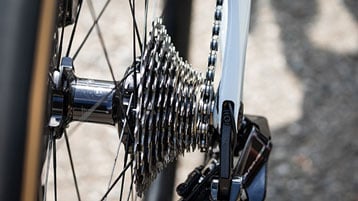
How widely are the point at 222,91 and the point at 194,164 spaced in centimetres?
75

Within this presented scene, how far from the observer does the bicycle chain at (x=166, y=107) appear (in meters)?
1.09

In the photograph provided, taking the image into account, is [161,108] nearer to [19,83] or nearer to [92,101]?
[92,101]

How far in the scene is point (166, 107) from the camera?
1.13 meters

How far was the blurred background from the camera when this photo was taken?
192 cm

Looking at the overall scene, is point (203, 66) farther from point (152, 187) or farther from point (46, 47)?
point (46, 47)

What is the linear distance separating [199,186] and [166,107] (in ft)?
0.59

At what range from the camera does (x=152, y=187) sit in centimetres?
170

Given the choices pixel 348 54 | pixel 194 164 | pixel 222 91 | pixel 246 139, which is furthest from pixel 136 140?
pixel 348 54

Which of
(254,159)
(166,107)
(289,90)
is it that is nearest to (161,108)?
(166,107)

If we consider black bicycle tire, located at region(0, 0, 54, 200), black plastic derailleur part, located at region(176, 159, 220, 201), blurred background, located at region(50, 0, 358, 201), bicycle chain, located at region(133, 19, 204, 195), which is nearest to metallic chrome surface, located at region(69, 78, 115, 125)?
bicycle chain, located at region(133, 19, 204, 195)

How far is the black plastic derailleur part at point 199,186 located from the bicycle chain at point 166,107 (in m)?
0.04

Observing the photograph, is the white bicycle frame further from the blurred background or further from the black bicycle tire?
the blurred background

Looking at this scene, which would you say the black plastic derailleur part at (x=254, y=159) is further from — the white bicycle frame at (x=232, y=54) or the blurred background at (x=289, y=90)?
the blurred background at (x=289, y=90)

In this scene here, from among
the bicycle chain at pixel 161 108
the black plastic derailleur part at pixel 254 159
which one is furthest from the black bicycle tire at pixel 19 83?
the black plastic derailleur part at pixel 254 159
